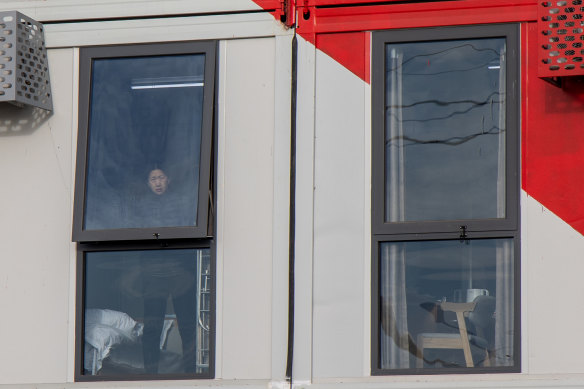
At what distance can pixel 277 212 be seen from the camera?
16.7 feet

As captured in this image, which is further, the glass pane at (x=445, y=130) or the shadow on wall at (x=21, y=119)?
the shadow on wall at (x=21, y=119)

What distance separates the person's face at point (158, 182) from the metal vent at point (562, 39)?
1.86 metres

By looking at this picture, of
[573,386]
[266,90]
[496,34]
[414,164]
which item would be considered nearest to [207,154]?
[266,90]

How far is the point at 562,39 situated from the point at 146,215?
2.14 meters

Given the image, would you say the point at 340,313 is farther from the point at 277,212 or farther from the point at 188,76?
the point at 188,76

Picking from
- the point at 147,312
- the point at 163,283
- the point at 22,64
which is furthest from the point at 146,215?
the point at 22,64

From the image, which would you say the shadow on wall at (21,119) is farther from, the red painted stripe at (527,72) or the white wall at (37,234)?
the red painted stripe at (527,72)

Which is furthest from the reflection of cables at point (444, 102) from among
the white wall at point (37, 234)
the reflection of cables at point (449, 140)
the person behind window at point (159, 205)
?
the white wall at point (37, 234)

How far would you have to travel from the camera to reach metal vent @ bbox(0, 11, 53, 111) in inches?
205

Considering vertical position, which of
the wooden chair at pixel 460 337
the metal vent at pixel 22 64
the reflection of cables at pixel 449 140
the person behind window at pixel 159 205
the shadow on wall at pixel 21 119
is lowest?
the wooden chair at pixel 460 337

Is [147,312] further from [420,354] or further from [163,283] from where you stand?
[420,354]

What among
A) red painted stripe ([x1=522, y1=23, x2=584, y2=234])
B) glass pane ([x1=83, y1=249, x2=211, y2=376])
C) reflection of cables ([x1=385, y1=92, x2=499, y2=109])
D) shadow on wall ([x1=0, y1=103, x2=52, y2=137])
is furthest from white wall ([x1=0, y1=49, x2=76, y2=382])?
red painted stripe ([x1=522, y1=23, x2=584, y2=234])

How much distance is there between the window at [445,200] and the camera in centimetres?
486

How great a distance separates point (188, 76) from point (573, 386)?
236cm
